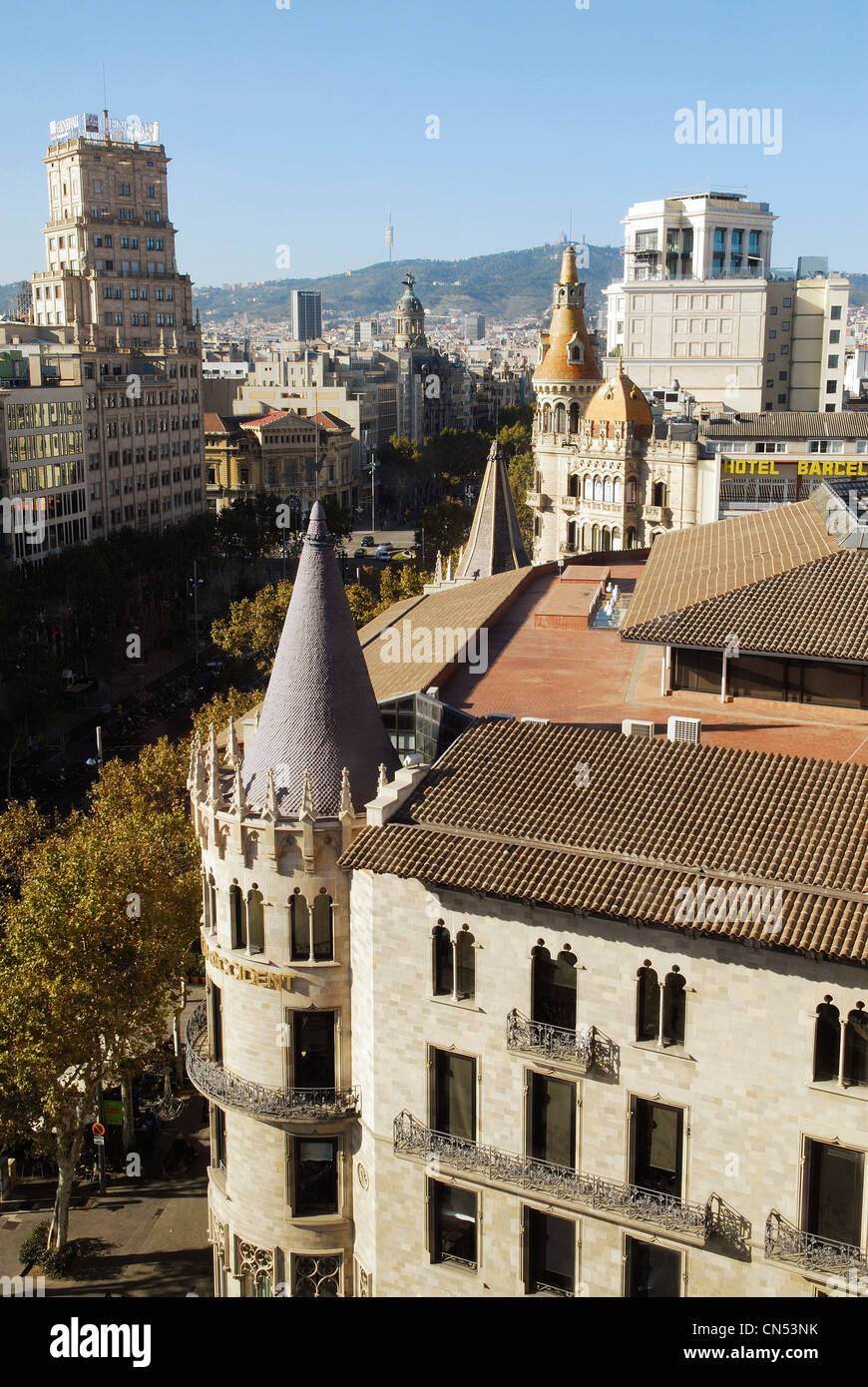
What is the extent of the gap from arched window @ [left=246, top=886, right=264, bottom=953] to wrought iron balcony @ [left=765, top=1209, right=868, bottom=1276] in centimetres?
1364

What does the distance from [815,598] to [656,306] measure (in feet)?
395

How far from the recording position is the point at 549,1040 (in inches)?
1158

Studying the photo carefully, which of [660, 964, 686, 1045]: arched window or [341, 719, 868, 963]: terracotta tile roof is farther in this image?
[660, 964, 686, 1045]: arched window

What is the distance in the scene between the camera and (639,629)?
41.1 meters

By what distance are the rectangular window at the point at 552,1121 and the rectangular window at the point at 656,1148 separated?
147 cm

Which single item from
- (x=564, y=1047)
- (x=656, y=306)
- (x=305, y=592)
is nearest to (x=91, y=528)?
(x=656, y=306)

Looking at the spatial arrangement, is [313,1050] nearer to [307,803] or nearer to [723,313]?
[307,803]

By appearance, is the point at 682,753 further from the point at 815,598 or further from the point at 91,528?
the point at 91,528

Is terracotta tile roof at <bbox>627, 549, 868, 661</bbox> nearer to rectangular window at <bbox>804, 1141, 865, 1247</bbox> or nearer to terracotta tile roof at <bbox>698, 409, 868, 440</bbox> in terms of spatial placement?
rectangular window at <bbox>804, 1141, 865, 1247</bbox>

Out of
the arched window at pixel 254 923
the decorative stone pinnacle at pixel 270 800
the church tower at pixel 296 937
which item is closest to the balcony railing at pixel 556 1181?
the church tower at pixel 296 937

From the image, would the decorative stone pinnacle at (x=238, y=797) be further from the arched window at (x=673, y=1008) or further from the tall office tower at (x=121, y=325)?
the tall office tower at (x=121, y=325)

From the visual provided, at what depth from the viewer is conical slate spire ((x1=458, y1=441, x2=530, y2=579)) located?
78.0 metres

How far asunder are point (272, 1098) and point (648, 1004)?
10773mm

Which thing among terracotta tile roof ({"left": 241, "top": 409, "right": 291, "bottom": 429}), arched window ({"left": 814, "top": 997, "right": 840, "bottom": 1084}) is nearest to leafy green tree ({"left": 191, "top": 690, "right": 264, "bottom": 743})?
arched window ({"left": 814, "top": 997, "right": 840, "bottom": 1084})
